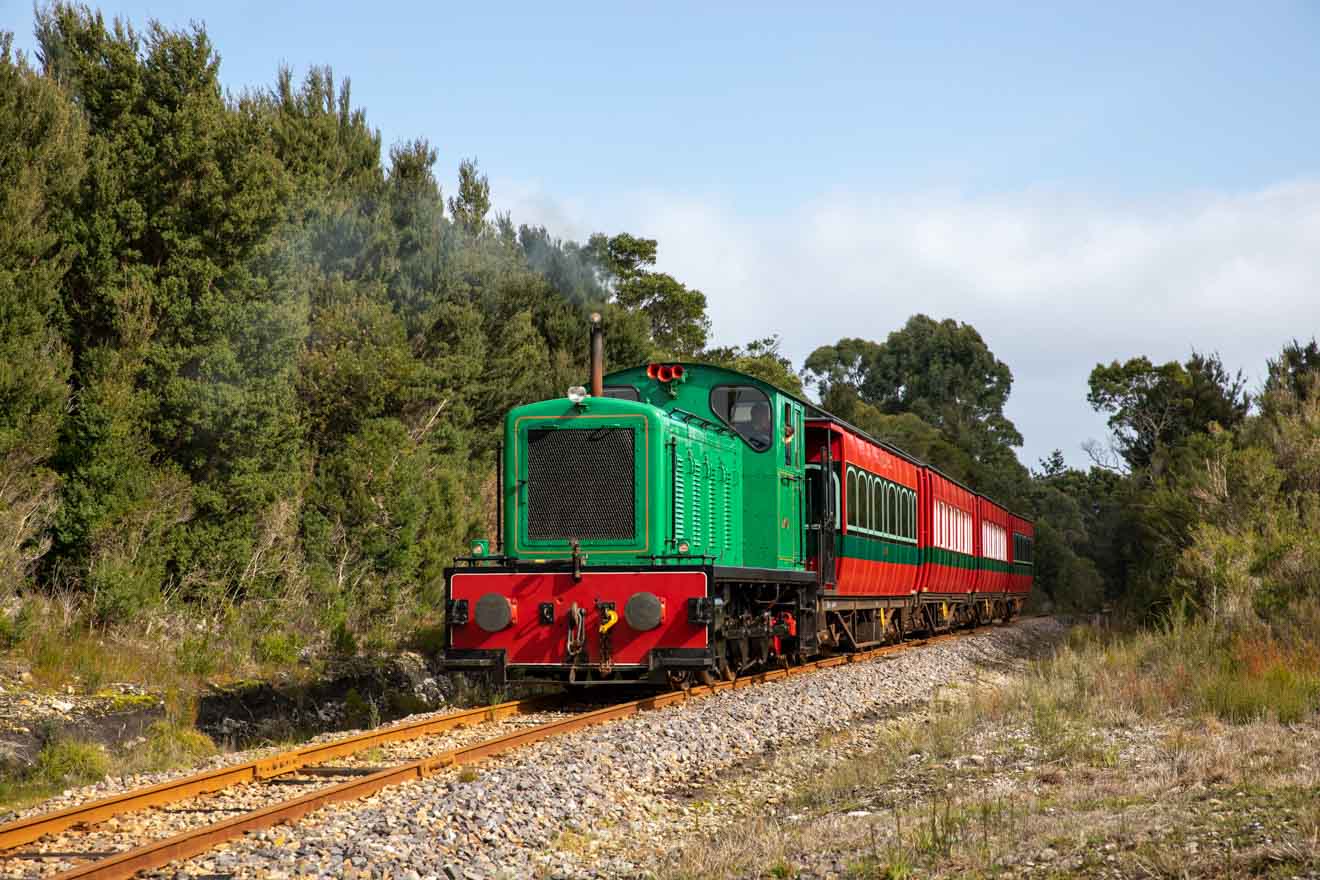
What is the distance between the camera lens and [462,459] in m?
25.9

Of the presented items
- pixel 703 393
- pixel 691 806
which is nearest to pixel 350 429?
pixel 703 393

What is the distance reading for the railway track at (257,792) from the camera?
6.10 meters

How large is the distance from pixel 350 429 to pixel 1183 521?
55.7ft

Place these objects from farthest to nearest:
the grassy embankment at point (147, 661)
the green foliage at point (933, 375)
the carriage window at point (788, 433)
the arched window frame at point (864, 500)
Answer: the green foliage at point (933, 375) → the arched window frame at point (864, 500) → the carriage window at point (788, 433) → the grassy embankment at point (147, 661)

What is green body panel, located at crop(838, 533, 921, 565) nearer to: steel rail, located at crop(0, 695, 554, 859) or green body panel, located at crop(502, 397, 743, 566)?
green body panel, located at crop(502, 397, 743, 566)

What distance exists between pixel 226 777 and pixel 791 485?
27.1 feet

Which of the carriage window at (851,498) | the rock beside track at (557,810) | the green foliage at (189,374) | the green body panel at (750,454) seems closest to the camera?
the rock beside track at (557,810)

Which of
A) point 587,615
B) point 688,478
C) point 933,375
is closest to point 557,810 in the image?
point 587,615

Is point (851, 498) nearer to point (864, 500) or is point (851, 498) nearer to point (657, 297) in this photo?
point (864, 500)

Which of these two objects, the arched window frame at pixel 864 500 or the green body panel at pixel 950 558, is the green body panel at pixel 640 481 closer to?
the arched window frame at pixel 864 500

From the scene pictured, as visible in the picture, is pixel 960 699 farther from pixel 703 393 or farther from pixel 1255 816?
pixel 1255 816

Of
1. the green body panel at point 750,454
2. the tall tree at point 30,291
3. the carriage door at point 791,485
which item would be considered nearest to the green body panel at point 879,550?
the carriage door at point 791,485

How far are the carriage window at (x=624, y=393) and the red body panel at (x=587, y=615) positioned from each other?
284 centimetres

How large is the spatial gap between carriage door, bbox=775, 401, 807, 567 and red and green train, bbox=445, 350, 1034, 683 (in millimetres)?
38
